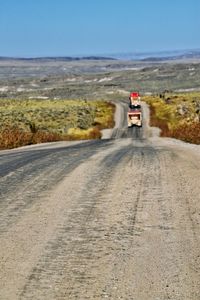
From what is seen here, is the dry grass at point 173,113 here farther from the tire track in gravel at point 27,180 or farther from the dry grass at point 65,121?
the tire track in gravel at point 27,180

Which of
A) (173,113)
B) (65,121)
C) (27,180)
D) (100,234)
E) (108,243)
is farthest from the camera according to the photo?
(173,113)

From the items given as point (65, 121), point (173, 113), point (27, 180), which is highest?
point (27, 180)

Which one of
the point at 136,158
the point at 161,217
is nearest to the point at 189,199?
the point at 161,217

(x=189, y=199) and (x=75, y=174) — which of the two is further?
(x=75, y=174)

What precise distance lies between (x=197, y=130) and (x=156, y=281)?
2408cm

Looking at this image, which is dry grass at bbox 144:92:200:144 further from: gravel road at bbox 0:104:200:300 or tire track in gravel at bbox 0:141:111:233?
gravel road at bbox 0:104:200:300

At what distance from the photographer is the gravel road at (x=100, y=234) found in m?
4.84

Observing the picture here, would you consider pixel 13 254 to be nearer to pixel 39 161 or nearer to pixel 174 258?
pixel 174 258

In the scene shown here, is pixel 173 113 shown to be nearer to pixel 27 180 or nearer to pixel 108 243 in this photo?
pixel 27 180

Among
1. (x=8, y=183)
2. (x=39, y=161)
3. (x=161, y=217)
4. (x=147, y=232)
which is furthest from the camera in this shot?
(x=39, y=161)

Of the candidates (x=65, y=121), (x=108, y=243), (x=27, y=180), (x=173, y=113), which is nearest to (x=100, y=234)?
(x=108, y=243)

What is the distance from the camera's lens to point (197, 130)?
2839 cm

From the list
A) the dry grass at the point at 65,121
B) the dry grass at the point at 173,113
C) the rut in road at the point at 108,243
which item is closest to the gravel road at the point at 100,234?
the rut in road at the point at 108,243

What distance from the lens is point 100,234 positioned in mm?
6410
